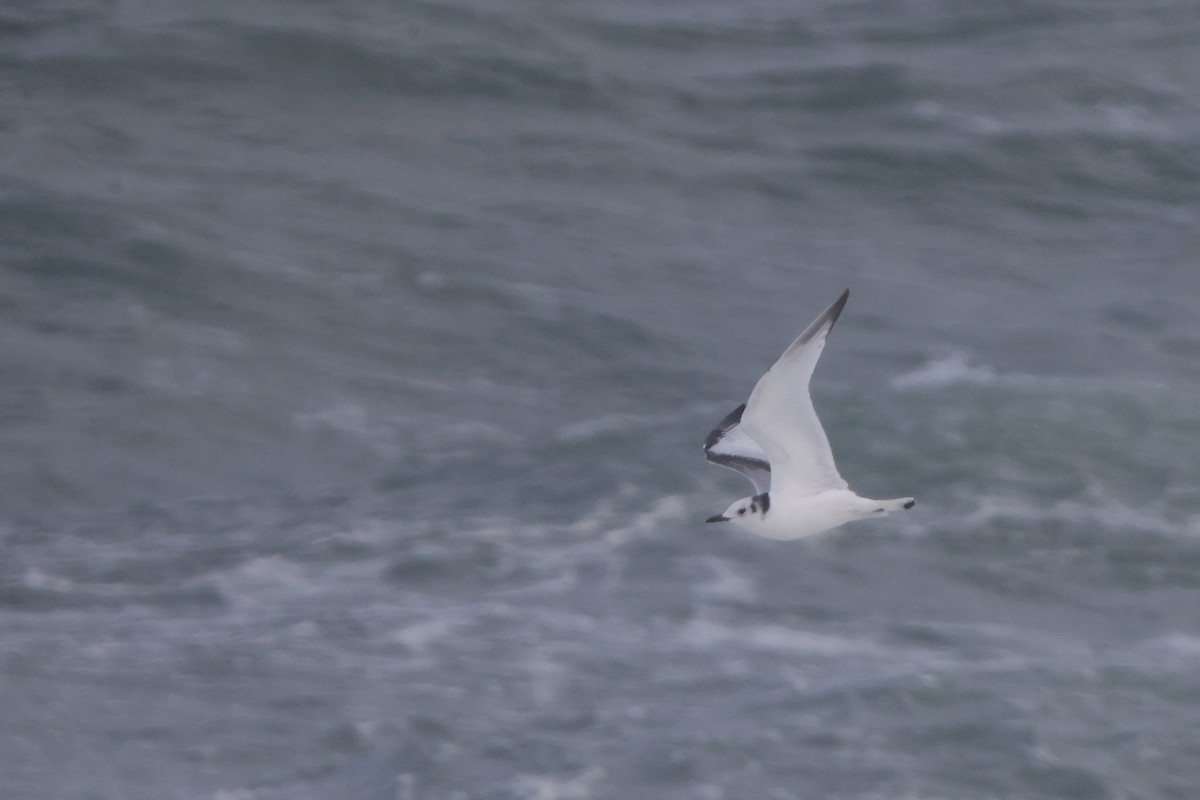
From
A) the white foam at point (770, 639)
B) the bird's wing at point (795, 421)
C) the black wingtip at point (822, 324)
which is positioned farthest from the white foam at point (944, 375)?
the black wingtip at point (822, 324)

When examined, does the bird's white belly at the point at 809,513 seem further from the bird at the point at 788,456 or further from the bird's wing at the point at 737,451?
the bird's wing at the point at 737,451

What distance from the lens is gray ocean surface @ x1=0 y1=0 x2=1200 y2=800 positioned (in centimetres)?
1205

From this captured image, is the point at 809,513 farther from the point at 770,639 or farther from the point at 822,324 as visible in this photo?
the point at 770,639

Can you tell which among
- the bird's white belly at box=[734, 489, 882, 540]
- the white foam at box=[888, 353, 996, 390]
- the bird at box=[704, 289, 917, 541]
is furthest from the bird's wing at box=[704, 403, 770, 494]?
the white foam at box=[888, 353, 996, 390]

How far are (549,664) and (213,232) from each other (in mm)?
7151

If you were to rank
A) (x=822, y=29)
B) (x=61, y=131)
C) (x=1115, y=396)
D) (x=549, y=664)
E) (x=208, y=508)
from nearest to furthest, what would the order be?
(x=549, y=664), (x=208, y=508), (x=1115, y=396), (x=61, y=131), (x=822, y=29)

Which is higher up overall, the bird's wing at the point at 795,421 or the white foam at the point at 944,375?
the bird's wing at the point at 795,421

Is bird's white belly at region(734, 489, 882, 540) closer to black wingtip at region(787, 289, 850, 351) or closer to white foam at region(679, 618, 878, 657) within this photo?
black wingtip at region(787, 289, 850, 351)

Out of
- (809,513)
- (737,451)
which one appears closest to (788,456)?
(809,513)

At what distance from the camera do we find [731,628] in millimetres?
13211

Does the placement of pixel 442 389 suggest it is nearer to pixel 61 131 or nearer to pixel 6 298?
pixel 6 298

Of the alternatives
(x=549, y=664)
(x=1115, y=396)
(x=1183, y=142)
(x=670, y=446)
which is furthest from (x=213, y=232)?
(x=1183, y=142)

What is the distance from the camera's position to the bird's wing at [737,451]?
12.0 metres

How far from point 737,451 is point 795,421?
3.57ft
